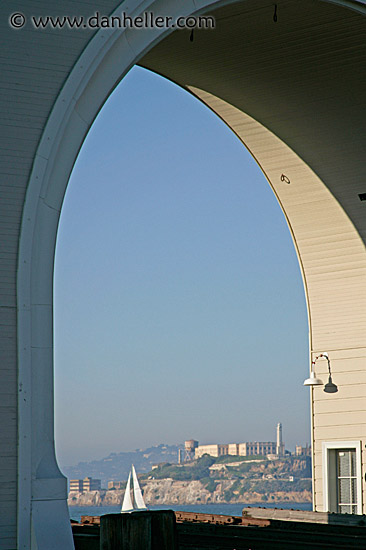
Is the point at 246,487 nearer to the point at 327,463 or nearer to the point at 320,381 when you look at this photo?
the point at 327,463

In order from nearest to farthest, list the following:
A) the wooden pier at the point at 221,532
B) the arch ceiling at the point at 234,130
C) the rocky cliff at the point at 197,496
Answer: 1. the wooden pier at the point at 221,532
2. the arch ceiling at the point at 234,130
3. the rocky cliff at the point at 197,496

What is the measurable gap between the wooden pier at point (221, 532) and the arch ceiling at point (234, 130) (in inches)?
44.5

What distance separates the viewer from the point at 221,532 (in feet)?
33.4

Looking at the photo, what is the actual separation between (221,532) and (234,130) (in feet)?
21.2

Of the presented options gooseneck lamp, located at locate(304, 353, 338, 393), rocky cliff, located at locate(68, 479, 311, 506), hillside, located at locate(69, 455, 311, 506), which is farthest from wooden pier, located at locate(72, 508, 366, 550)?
hillside, located at locate(69, 455, 311, 506)

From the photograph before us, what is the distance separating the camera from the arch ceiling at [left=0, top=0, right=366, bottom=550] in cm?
704

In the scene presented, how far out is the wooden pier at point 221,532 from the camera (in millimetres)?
5559

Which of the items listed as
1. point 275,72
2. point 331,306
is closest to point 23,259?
point 275,72

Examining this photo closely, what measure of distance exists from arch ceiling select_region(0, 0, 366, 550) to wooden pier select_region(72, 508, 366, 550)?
3.71 ft

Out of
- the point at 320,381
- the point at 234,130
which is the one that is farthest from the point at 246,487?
the point at 234,130

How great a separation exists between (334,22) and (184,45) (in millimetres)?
2024

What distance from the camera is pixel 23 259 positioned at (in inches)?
282

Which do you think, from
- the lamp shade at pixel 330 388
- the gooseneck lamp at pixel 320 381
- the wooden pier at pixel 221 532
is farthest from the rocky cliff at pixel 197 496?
the wooden pier at pixel 221 532

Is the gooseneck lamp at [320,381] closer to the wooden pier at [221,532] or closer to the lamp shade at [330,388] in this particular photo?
the lamp shade at [330,388]
